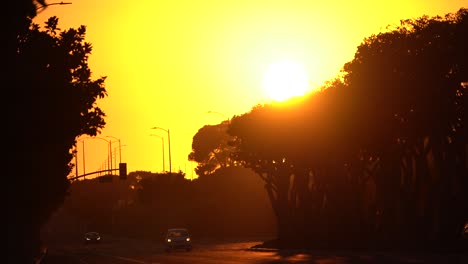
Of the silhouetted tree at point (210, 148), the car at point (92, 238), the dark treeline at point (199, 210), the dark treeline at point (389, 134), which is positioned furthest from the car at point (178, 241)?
the silhouetted tree at point (210, 148)

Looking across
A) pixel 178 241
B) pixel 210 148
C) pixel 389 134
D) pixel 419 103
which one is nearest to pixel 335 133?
pixel 389 134

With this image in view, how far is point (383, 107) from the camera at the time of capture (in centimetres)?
5688

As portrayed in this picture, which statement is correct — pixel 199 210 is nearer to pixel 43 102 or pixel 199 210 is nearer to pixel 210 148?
pixel 210 148

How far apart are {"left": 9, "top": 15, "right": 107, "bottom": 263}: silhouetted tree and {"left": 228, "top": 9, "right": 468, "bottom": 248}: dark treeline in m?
21.8

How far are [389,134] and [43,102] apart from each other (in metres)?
29.9

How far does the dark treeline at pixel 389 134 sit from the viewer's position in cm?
5312

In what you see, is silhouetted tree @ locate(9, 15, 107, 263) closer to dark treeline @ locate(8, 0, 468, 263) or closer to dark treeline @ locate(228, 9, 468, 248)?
dark treeline @ locate(8, 0, 468, 263)

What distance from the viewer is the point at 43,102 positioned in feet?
103

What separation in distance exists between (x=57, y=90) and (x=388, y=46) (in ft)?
88.8

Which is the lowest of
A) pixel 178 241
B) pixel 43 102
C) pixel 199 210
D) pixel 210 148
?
pixel 178 241

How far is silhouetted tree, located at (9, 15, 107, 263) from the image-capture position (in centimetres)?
3016

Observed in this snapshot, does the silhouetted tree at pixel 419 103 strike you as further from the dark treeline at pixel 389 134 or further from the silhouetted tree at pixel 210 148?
the silhouetted tree at pixel 210 148

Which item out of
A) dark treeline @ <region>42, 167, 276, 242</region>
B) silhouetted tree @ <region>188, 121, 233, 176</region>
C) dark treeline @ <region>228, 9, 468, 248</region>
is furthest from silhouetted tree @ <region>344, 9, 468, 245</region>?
silhouetted tree @ <region>188, 121, 233, 176</region>

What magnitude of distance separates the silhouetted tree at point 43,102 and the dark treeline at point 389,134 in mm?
21772
